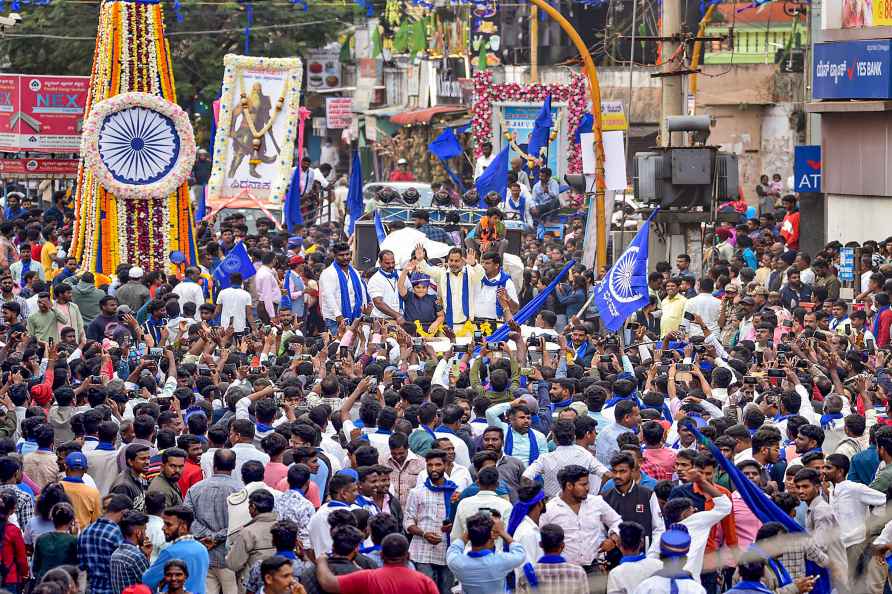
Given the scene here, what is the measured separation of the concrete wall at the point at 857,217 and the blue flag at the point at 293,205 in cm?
817

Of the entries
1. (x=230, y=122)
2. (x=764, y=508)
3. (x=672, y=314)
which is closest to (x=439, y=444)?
(x=764, y=508)

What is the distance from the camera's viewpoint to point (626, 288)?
16.1 metres

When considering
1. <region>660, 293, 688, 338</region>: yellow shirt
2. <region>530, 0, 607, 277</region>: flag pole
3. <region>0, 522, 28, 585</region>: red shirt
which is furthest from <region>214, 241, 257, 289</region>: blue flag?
<region>0, 522, 28, 585</region>: red shirt

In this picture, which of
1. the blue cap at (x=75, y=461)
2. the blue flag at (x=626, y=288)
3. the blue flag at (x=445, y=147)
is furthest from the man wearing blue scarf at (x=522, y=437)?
the blue flag at (x=445, y=147)

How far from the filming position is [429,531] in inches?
387

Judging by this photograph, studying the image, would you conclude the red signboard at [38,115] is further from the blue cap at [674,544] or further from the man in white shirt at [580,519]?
the blue cap at [674,544]

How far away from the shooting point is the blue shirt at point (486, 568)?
28.5 ft

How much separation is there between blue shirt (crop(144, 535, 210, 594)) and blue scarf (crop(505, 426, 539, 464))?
2741mm

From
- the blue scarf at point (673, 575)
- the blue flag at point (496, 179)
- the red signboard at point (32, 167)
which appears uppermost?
the red signboard at point (32, 167)

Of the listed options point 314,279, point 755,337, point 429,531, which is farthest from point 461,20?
point 429,531

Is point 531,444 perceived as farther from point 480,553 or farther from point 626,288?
point 626,288

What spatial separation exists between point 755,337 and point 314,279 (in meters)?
5.30

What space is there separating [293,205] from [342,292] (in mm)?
10153

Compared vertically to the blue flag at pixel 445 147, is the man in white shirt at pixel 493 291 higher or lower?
lower
